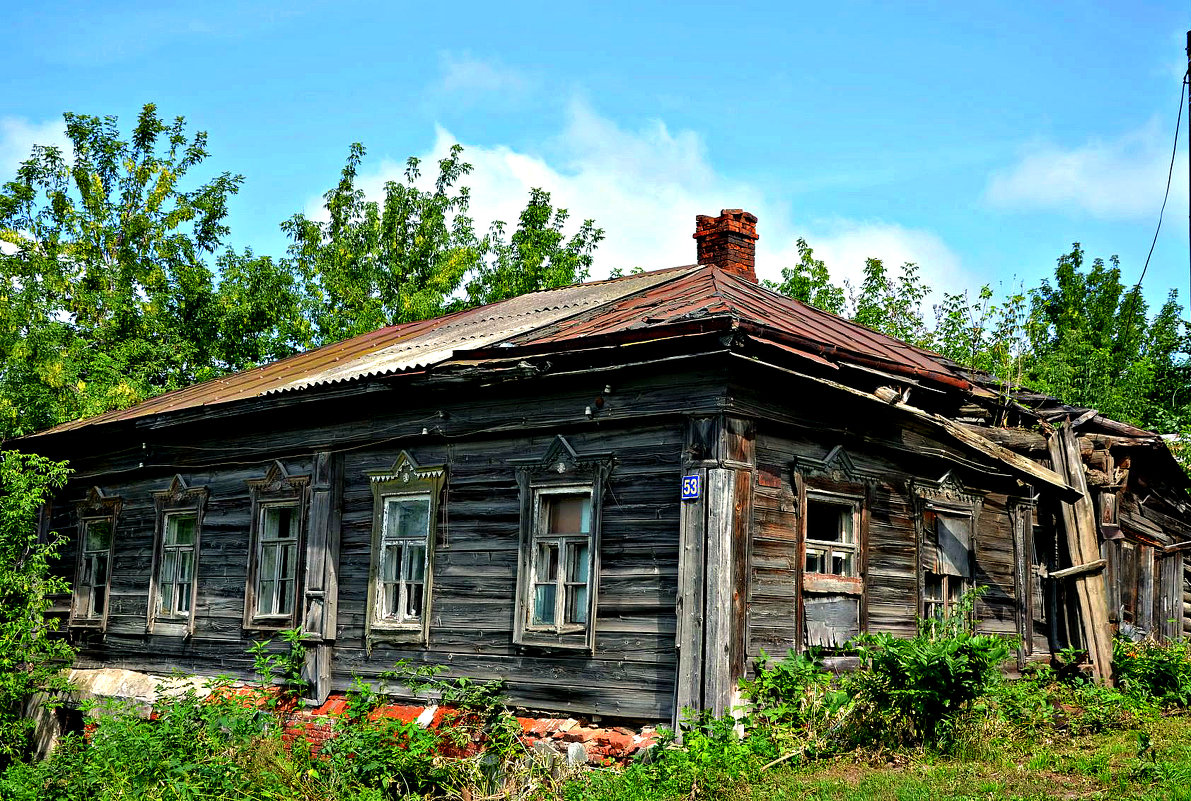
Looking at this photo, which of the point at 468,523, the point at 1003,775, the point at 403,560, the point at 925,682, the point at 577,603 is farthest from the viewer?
the point at 403,560

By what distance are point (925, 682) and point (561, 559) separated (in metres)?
3.40

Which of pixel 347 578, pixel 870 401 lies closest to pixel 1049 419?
pixel 870 401

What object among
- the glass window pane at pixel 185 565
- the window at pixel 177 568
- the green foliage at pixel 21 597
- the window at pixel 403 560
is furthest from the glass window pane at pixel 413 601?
the green foliage at pixel 21 597

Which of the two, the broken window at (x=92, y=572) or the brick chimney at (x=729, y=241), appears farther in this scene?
the broken window at (x=92, y=572)

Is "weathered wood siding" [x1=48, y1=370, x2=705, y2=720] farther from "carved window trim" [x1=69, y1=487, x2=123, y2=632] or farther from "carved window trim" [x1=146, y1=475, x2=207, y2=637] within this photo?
"carved window trim" [x1=69, y1=487, x2=123, y2=632]

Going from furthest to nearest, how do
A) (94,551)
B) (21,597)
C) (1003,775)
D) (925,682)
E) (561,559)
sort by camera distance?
1. (94,551)
2. (21,597)
3. (561,559)
4. (925,682)
5. (1003,775)

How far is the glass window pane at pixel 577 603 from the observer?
1069 centimetres

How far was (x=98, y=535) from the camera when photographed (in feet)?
57.2

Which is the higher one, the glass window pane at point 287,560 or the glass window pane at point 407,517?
the glass window pane at point 407,517

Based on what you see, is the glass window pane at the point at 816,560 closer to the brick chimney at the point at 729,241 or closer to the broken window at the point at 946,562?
the broken window at the point at 946,562

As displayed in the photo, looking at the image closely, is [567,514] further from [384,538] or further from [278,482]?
[278,482]

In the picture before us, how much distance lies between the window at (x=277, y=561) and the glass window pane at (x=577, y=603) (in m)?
4.36

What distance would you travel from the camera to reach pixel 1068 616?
1366 centimetres

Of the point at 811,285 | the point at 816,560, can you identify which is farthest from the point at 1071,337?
the point at 816,560
